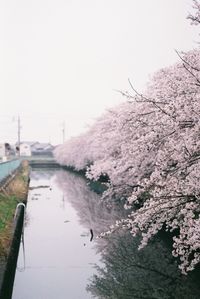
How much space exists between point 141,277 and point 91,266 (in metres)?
2.53

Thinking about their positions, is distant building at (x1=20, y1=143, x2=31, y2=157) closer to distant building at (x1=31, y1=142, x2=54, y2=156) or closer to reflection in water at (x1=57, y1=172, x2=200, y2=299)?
distant building at (x1=31, y1=142, x2=54, y2=156)

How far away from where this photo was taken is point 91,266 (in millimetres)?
16312

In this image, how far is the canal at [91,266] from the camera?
13242 millimetres

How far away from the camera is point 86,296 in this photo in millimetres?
13039

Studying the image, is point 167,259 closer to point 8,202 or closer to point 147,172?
point 147,172

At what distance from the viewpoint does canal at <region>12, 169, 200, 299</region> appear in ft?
43.4

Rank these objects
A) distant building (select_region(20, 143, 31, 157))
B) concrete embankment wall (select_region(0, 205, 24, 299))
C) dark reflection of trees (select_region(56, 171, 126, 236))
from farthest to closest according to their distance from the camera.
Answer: distant building (select_region(20, 143, 31, 157))
dark reflection of trees (select_region(56, 171, 126, 236))
concrete embankment wall (select_region(0, 205, 24, 299))

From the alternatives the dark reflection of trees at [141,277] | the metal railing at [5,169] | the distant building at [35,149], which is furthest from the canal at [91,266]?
the distant building at [35,149]

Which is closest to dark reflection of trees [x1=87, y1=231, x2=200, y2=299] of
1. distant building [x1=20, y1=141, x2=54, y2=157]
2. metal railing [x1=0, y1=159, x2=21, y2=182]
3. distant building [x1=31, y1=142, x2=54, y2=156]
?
metal railing [x1=0, y1=159, x2=21, y2=182]

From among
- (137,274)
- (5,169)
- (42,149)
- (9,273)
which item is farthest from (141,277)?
(42,149)

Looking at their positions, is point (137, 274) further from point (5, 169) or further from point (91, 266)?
point (5, 169)

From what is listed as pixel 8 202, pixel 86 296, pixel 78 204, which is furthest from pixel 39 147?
pixel 86 296

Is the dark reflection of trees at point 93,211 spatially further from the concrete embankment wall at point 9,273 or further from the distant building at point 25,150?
the distant building at point 25,150

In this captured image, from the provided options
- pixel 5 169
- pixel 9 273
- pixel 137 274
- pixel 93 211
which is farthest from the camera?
pixel 5 169
